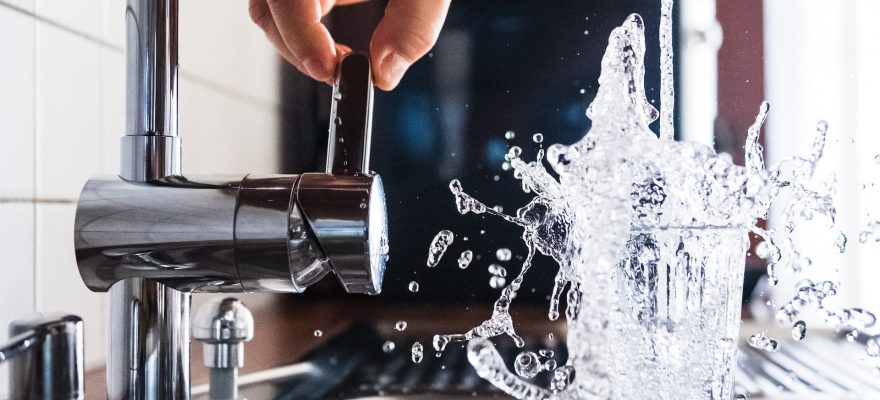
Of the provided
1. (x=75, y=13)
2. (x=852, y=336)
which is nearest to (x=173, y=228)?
(x=75, y=13)

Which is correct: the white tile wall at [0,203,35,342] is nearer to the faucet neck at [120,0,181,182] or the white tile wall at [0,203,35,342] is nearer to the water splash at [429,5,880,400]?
the faucet neck at [120,0,181,182]

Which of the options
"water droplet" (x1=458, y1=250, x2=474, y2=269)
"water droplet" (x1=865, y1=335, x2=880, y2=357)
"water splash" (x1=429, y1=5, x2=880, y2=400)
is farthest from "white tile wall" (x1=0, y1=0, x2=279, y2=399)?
"water droplet" (x1=865, y1=335, x2=880, y2=357)

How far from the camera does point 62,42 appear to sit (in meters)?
0.52

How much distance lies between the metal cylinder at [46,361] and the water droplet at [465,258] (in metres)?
0.69

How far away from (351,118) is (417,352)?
0.46 meters

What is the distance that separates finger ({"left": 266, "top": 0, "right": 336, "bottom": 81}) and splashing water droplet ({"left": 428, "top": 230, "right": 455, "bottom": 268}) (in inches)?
20.9

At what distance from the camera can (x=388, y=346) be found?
0.84m

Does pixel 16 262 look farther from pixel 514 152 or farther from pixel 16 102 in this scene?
pixel 514 152

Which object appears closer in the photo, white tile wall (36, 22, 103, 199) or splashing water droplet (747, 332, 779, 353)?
white tile wall (36, 22, 103, 199)

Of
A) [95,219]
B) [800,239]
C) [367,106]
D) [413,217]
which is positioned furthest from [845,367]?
[95,219]

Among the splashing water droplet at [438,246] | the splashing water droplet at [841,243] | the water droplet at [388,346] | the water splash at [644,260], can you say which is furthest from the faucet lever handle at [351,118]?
the splashing water droplet at [841,243]

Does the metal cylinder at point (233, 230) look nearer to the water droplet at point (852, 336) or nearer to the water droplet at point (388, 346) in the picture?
the water droplet at point (388, 346)

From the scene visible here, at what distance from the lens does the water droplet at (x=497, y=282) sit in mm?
1019

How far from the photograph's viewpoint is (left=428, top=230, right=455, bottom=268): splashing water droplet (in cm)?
99
